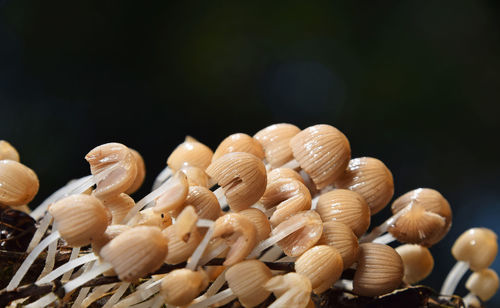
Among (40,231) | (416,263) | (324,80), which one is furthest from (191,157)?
(324,80)

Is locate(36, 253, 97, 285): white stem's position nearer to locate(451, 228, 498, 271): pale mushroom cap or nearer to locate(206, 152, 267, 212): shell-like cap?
locate(206, 152, 267, 212): shell-like cap

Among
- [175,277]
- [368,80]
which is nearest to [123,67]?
[368,80]

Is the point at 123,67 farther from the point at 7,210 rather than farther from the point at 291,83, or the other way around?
the point at 7,210

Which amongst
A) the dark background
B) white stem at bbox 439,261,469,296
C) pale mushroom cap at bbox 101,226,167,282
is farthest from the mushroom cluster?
the dark background

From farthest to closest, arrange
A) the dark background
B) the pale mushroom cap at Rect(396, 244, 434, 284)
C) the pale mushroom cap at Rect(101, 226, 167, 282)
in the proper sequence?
the dark background → the pale mushroom cap at Rect(396, 244, 434, 284) → the pale mushroom cap at Rect(101, 226, 167, 282)

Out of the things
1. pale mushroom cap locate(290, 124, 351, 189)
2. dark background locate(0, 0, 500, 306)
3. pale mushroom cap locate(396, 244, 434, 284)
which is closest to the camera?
pale mushroom cap locate(290, 124, 351, 189)

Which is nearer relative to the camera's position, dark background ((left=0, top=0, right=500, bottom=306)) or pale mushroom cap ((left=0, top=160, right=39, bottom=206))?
pale mushroom cap ((left=0, top=160, right=39, bottom=206))

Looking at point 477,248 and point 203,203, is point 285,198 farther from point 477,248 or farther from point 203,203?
point 477,248
